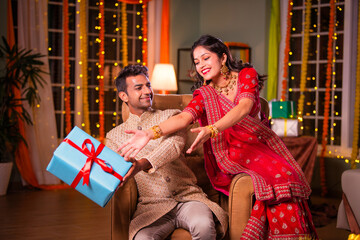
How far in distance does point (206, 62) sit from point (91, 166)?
0.88 meters

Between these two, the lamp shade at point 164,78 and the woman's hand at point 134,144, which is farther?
the lamp shade at point 164,78

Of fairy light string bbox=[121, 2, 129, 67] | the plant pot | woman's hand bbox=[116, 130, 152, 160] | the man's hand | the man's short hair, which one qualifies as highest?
fairy light string bbox=[121, 2, 129, 67]

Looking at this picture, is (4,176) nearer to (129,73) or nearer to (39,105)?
(39,105)

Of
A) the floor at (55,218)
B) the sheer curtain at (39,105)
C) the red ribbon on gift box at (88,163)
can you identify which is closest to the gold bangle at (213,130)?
the red ribbon on gift box at (88,163)

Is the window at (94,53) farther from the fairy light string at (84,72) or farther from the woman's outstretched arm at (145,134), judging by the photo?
the woman's outstretched arm at (145,134)

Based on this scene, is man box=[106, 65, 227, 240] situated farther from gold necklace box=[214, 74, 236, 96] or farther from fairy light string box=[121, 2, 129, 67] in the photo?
fairy light string box=[121, 2, 129, 67]

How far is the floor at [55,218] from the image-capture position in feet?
11.9

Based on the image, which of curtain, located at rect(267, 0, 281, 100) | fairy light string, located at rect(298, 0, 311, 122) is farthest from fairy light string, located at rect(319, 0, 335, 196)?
curtain, located at rect(267, 0, 281, 100)

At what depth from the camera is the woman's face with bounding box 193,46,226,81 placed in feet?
8.10

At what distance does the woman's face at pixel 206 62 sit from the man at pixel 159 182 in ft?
0.92

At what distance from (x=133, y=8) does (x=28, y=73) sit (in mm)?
1803

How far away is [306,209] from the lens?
7.73ft

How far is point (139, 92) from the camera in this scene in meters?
2.55

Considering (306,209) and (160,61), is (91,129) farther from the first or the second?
(306,209)
